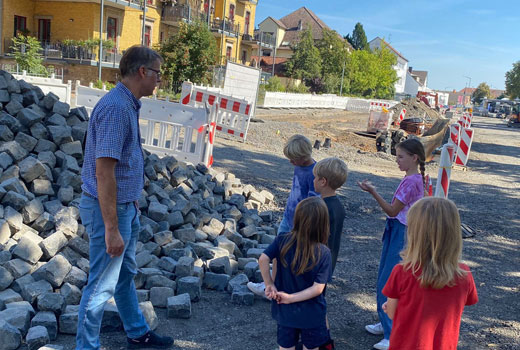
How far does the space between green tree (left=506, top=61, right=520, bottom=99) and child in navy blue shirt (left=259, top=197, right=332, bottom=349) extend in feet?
350

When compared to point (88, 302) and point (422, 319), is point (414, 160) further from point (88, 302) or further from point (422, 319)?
point (88, 302)

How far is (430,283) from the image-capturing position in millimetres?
2352

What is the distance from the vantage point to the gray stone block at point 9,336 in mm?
3508

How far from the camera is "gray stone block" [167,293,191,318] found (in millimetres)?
4375

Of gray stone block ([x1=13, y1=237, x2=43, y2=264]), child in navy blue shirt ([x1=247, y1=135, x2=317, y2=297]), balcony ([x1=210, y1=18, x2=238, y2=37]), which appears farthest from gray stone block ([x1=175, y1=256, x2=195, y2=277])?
balcony ([x1=210, y1=18, x2=238, y2=37])

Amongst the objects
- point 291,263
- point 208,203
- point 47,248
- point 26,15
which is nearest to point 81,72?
point 26,15

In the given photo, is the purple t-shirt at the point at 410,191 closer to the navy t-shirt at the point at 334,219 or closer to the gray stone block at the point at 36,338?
the navy t-shirt at the point at 334,219

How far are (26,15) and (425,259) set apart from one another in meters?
35.1

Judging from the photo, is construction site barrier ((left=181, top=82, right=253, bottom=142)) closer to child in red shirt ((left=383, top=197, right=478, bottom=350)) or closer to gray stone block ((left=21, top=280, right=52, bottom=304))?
gray stone block ((left=21, top=280, right=52, bottom=304))

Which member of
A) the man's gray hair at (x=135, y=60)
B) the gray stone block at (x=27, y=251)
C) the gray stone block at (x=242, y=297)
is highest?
the man's gray hair at (x=135, y=60)

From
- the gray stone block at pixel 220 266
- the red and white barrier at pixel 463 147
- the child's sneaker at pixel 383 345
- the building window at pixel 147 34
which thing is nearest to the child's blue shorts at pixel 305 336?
the child's sneaker at pixel 383 345

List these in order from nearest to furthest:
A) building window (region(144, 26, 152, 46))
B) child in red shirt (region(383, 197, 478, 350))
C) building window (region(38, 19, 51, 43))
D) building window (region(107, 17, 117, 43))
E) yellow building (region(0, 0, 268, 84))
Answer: child in red shirt (region(383, 197, 478, 350)) → yellow building (region(0, 0, 268, 84)) → building window (region(38, 19, 51, 43)) → building window (region(107, 17, 117, 43)) → building window (region(144, 26, 152, 46))

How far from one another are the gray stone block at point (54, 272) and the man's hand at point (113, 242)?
5.17 feet

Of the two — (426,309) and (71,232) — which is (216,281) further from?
(426,309)
